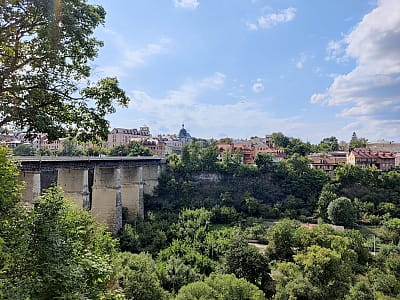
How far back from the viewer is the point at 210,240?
29.2m

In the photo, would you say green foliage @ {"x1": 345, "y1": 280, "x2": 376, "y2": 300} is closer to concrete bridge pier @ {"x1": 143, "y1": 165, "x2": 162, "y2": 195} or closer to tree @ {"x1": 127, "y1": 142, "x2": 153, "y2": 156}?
concrete bridge pier @ {"x1": 143, "y1": 165, "x2": 162, "y2": 195}

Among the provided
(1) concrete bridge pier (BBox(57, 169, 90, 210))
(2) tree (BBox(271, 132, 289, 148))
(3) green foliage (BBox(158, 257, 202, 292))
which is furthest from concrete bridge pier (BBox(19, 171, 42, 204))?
(2) tree (BBox(271, 132, 289, 148))

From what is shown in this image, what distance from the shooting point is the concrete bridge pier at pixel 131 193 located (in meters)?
35.2

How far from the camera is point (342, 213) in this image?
3647cm

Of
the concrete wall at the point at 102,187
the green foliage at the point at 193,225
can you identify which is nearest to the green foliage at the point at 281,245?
the green foliage at the point at 193,225

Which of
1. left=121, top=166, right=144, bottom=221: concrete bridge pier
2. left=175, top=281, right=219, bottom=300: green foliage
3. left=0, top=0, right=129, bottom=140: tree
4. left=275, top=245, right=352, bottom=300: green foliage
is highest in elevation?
left=0, top=0, right=129, bottom=140: tree

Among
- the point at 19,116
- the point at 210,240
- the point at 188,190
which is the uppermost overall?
the point at 19,116

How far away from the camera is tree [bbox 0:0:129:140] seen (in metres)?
5.91

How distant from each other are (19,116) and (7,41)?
1419 millimetres

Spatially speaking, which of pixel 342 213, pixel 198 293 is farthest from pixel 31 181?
pixel 342 213

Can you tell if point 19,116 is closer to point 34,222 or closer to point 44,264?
point 34,222

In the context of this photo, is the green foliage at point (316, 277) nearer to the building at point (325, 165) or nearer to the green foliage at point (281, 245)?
the green foliage at point (281, 245)

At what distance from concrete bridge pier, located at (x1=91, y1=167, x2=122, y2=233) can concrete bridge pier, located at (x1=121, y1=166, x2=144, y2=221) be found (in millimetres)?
3884

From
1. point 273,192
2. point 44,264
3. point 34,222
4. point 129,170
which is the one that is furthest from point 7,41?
point 273,192
